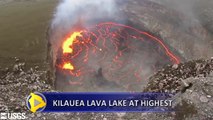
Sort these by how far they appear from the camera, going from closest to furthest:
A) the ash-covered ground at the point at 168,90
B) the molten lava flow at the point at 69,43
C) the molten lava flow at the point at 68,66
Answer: the ash-covered ground at the point at 168,90 → the molten lava flow at the point at 68,66 → the molten lava flow at the point at 69,43

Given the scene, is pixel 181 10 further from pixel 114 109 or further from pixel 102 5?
pixel 114 109

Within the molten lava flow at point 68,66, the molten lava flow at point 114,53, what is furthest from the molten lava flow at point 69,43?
the molten lava flow at point 68,66

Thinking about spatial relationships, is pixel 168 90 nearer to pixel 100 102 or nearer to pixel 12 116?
pixel 100 102

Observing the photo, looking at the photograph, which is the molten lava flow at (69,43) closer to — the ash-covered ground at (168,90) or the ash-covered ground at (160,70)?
the ash-covered ground at (160,70)

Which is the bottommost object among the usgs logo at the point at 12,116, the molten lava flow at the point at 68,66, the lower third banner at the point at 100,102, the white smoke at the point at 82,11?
the usgs logo at the point at 12,116

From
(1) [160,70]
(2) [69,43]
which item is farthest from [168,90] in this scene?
(2) [69,43]

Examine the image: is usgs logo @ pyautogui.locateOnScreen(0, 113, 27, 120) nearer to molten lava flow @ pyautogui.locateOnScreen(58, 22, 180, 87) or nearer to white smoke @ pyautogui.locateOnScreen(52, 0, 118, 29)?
molten lava flow @ pyautogui.locateOnScreen(58, 22, 180, 87)

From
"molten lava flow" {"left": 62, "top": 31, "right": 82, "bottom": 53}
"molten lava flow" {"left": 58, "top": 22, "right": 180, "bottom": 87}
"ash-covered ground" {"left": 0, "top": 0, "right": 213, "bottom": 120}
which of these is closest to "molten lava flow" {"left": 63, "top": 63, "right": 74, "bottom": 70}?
"molten lava flow" {"left": 58, "top": 22, "right": 180, "bottom": 87}

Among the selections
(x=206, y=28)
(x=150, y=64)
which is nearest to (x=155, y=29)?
(x=150, y=64)
